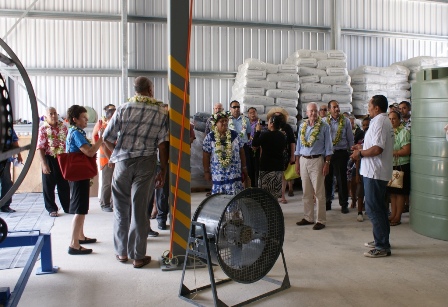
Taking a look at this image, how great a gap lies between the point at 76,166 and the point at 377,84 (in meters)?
7.47

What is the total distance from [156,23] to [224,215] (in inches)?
322

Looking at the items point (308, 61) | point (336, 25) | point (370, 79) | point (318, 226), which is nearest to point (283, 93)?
point (308, 61)

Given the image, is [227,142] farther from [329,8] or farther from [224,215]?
[329,8]

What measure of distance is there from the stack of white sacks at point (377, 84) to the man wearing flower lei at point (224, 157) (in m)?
5.45

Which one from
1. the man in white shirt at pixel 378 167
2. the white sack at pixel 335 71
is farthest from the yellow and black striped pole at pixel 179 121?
the white sack at pixel 335 71

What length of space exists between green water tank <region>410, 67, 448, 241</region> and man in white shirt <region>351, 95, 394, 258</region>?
962mm

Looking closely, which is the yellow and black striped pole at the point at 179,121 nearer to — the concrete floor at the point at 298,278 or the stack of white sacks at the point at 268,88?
the concrete floor at the point at 298,278

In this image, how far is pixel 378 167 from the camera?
187 inches

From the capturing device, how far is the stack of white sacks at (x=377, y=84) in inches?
404

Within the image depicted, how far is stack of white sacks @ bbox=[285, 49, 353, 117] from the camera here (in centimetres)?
994

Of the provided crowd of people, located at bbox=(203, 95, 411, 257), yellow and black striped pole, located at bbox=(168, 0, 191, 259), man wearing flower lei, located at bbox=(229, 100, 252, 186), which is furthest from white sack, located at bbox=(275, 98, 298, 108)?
yellow and black striped pole, located at bbox=(168, 0, 191, 259)

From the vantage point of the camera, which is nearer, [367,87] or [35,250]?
[35,250]

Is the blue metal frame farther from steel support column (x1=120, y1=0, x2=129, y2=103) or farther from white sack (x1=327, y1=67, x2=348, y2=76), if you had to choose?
white sack (x1=327, y1=67, x2=348, y2=76)

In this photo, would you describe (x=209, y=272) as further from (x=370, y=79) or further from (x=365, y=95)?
(x=370, y=79)
